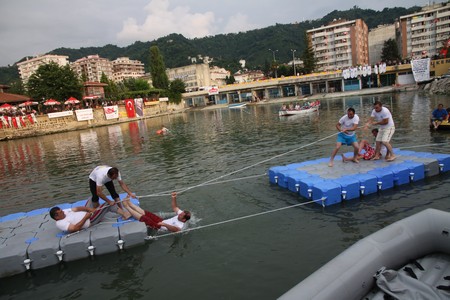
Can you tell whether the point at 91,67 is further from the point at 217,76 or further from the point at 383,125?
the point at 383,125

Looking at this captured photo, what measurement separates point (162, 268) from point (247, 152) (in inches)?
520

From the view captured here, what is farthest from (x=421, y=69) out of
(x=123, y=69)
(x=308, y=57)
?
(x=123, y=69)

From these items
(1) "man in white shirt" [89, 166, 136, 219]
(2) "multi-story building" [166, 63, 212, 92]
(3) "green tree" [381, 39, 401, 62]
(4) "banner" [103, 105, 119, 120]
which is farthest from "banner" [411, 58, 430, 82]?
(2) "multi-story building" [166, 63, 212, 92]

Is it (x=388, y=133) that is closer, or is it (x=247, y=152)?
(x=388, y=133)

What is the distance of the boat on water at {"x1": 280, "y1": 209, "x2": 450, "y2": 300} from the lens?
4730 millimetres

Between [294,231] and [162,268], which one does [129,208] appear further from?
[294,231]

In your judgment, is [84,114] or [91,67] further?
[91,67]

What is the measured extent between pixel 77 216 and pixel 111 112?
211ft

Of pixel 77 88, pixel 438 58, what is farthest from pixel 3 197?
pixel 438 58

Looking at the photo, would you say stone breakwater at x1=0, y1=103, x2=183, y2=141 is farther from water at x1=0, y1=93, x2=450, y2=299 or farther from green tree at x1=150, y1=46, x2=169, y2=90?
water at x1=0, y1=93, x2=450, y2=299

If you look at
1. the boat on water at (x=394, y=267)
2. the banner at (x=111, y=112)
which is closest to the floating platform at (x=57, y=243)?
the boat on water at (x=394, y=267)

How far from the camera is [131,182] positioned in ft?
52.3

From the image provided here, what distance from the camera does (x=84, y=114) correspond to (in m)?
63.2

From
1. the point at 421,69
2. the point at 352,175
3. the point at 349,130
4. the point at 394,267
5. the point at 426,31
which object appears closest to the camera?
the point at 394,267
